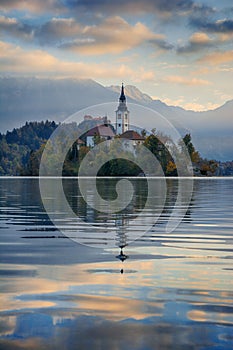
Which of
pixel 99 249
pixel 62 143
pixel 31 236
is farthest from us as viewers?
pixel 62 143

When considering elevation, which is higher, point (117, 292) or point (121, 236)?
Answer: point (121, 236)

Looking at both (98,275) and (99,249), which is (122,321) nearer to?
(98,275)

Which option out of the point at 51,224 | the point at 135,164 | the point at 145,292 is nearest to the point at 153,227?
the point at 51,224

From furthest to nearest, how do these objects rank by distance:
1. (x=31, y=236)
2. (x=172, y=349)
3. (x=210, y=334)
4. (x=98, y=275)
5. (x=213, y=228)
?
(x=213, y=228), (x=31, y=236), (x=98, y=275), (x=210, y=334), (x=172, y=349)

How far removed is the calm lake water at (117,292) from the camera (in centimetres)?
685

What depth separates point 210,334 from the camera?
6996 mm

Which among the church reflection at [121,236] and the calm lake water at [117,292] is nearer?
the calm lake water at [117,292]

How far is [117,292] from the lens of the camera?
9195 mm

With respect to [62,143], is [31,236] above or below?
below

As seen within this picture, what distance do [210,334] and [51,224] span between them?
14.7 metres

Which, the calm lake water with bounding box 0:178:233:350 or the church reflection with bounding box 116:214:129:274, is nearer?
the calm lake water with bounding box 0:178:233:350

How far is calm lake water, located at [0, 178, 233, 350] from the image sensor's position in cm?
685

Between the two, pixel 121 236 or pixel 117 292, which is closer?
pixel 117 292

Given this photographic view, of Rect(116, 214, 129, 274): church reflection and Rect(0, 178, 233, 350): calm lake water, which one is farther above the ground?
Rect(116, 214, 129, 274): church reflection
